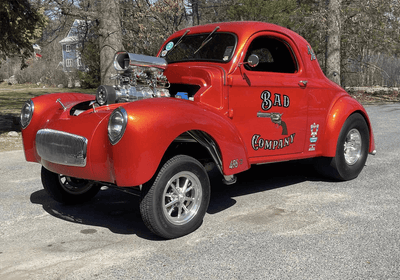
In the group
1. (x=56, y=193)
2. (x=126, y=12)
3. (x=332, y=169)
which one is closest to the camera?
(x=56, y=193)

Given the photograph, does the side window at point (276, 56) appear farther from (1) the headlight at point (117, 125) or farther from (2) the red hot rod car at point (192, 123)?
(1) the headlight at point (117, 125)

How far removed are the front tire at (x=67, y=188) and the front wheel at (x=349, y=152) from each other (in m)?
3.01

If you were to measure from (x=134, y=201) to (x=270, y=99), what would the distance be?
1962 mm

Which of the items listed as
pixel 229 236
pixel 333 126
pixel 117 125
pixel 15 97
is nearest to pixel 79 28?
pixel 15 97

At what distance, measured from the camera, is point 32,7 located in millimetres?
10977

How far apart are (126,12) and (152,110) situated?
11.9 meters

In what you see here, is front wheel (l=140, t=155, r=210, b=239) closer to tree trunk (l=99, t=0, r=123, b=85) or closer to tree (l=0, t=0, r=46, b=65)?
tree trunk (l=99, t=0, r=123, b=85)

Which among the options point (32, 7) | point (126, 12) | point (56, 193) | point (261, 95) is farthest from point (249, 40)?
point (126, 12)

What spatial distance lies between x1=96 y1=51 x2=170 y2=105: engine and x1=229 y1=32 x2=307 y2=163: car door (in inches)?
30.4

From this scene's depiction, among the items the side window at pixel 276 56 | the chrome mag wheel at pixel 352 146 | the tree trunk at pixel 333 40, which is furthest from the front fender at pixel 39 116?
the tree trunk at pixel 333 40

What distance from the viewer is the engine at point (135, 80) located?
14.3ft

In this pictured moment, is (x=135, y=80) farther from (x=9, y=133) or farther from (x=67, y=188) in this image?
(x=9, y=133)

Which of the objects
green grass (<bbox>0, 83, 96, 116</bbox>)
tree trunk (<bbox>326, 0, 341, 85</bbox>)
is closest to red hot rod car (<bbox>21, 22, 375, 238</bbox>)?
tree trunk (<bbox>326, 0, 341, 85</bbox>)

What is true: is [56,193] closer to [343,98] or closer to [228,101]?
[228,101]
